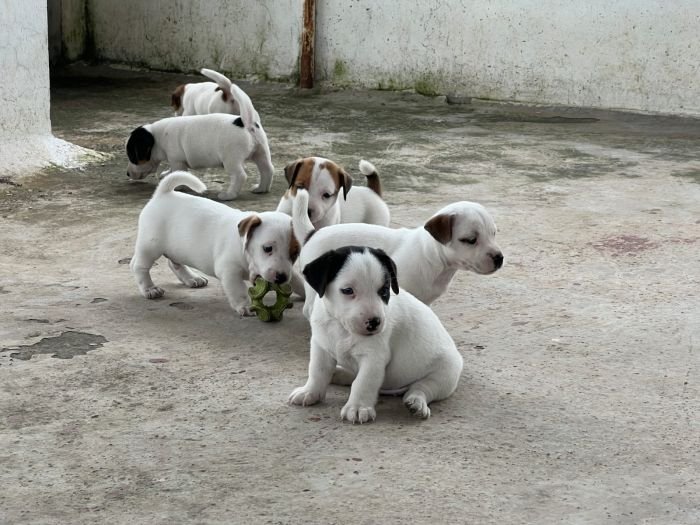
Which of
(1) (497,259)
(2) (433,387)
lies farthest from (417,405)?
(1) (497,259)

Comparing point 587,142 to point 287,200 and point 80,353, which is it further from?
point 80,353

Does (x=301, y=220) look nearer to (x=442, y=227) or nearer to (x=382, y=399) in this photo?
(x=442, y=227)

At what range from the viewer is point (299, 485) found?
3.55m

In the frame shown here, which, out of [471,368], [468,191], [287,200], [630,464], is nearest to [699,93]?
[468,191]

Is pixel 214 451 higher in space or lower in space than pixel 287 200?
lower

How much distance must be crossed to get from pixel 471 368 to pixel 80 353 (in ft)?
5.60

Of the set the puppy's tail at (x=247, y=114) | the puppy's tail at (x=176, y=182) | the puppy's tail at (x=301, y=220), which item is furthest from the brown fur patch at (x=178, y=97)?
the puppy's tail at (x=301, y=220)

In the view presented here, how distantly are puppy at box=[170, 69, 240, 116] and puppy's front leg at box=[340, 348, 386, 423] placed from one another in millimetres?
5197

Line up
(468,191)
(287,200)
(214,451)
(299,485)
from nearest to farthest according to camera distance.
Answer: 1. (299,485)
2. (214,451)
3. (287,200)
4. (468,191)

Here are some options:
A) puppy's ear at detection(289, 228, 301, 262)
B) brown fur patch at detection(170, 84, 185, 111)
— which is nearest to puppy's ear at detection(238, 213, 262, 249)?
puppy's ear at detection(289, 228, 301, 262)

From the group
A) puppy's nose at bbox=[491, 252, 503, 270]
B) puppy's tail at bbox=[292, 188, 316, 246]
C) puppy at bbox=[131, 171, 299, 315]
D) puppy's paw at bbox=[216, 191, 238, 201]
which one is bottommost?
puppy's paw at bbox=[216, 191, 238, 201]

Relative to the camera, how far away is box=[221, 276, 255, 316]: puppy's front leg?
5.43 metres

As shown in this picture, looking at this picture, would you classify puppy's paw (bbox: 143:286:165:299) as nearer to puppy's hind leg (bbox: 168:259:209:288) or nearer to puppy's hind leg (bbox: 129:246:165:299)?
puppy's hind leg (bbox: 129:246:165:299)

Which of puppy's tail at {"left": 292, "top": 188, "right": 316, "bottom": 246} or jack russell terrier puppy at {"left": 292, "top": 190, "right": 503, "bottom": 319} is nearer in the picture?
jack russell terrier puppy at {"left": 292, "top": 190, "right": 503, "bottom": 319}
